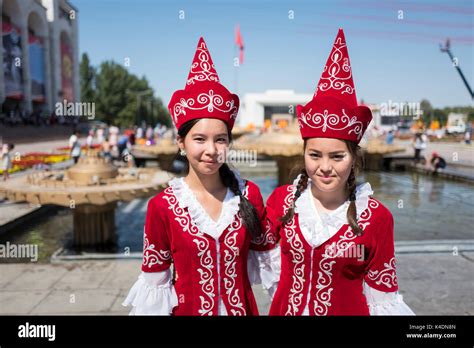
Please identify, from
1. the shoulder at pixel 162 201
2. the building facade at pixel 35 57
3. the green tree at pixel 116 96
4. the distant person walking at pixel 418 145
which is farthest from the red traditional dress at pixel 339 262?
the green tree at pixel 116 96

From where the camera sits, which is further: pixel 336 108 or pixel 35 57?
pixel 35 57

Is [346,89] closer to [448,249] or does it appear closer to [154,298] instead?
[154,298]

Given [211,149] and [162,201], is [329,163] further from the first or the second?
[162,201]

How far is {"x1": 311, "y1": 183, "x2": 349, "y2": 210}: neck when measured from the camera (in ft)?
6.52

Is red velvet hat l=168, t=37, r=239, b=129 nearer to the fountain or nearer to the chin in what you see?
the chin

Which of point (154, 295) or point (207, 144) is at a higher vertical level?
point (207, 144)

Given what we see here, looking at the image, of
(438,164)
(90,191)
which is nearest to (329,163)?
(90,191)

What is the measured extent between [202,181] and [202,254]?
0.37 m

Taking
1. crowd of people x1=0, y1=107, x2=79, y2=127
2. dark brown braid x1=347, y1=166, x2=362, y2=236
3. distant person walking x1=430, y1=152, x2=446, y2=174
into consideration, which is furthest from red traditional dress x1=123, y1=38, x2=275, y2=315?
crowd of people x1=0, y1=107, x2=79, y2=127

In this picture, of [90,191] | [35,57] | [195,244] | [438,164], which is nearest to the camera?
A: [195,244]

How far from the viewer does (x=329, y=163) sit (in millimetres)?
1843

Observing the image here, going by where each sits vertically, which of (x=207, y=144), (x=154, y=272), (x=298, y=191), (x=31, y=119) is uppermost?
(x=31, y=119)

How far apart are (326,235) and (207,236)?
0.57m
